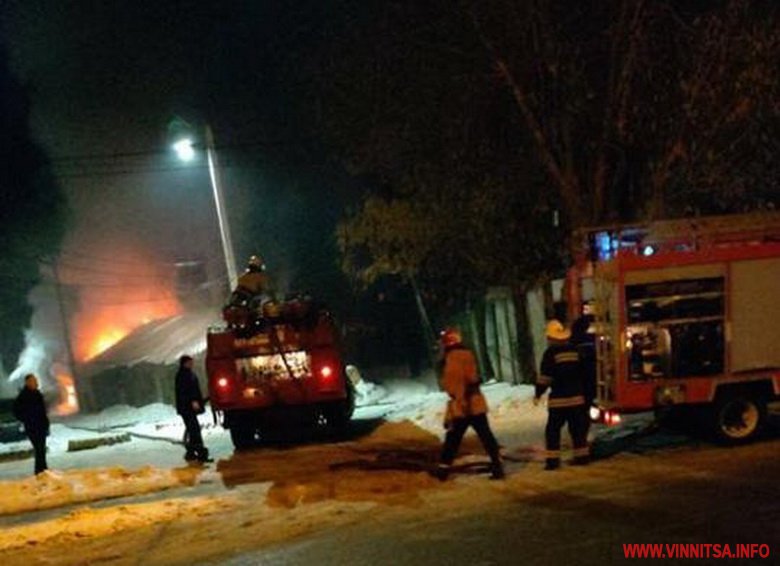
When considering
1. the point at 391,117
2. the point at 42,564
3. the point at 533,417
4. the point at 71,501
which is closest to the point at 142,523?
the point at 42,564

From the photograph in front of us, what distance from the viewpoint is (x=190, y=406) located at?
14.1 metres

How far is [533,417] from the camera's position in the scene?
14.6 m

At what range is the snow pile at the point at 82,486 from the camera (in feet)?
36.6

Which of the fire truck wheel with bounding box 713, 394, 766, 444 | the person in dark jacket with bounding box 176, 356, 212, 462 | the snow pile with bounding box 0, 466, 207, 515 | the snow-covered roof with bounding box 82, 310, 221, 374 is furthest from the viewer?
the snow-covered roof with bounding box 82, 310, 221, 374

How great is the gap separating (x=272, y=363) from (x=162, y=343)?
2780cm

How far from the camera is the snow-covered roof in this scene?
37266 millimetres

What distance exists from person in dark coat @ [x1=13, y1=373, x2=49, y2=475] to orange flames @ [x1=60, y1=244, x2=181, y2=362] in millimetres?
41308

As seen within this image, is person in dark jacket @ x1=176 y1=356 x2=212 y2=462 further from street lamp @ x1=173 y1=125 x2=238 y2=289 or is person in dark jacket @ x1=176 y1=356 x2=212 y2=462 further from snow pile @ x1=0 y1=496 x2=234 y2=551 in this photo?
street lamp @ x1=173 y1=125 x2=238 y2=289

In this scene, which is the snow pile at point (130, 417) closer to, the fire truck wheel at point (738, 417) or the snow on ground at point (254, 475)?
the snow on ground at point (254, 475)

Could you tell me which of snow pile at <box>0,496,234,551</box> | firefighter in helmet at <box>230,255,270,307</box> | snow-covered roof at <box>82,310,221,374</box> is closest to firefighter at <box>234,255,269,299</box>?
firefighter in helmet at <box>230,255,270,307</box>

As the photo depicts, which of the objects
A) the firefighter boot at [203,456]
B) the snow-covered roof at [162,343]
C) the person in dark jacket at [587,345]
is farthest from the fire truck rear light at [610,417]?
the snow-covered roof at [162,343]

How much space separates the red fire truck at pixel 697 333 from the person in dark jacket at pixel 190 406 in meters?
6.33

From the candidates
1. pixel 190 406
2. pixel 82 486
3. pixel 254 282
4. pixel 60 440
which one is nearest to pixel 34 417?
pixel 190 406

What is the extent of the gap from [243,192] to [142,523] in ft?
96.1
